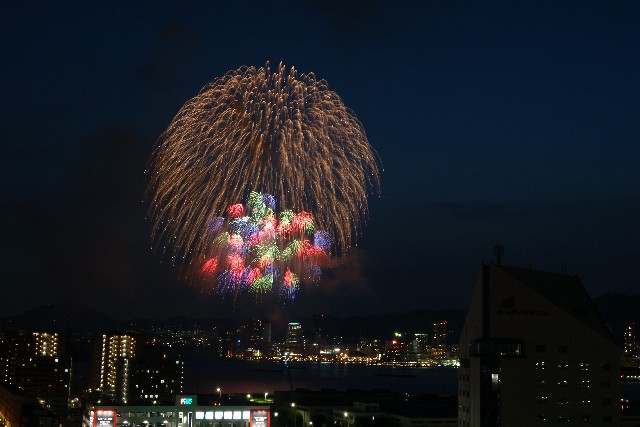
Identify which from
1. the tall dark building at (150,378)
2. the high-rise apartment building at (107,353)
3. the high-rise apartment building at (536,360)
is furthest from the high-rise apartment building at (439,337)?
the high-rise apartment building at (536,360)

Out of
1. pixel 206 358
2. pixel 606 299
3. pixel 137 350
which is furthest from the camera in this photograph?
pixel 606 299

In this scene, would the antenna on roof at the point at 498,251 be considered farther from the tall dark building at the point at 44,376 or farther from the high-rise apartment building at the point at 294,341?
the high-rise apartment building at the point at 294,341

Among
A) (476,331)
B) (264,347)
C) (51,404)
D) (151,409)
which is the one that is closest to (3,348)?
(51,404)

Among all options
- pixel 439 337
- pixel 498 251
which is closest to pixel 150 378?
pixel 498 251

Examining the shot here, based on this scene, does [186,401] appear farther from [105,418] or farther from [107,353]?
[107,353]

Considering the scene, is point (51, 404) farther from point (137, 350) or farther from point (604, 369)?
point (604, 369)

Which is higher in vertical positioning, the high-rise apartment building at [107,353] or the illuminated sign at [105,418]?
the high-rise apartment building at [107,353]


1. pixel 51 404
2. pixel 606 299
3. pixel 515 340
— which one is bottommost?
pixel 51 404
